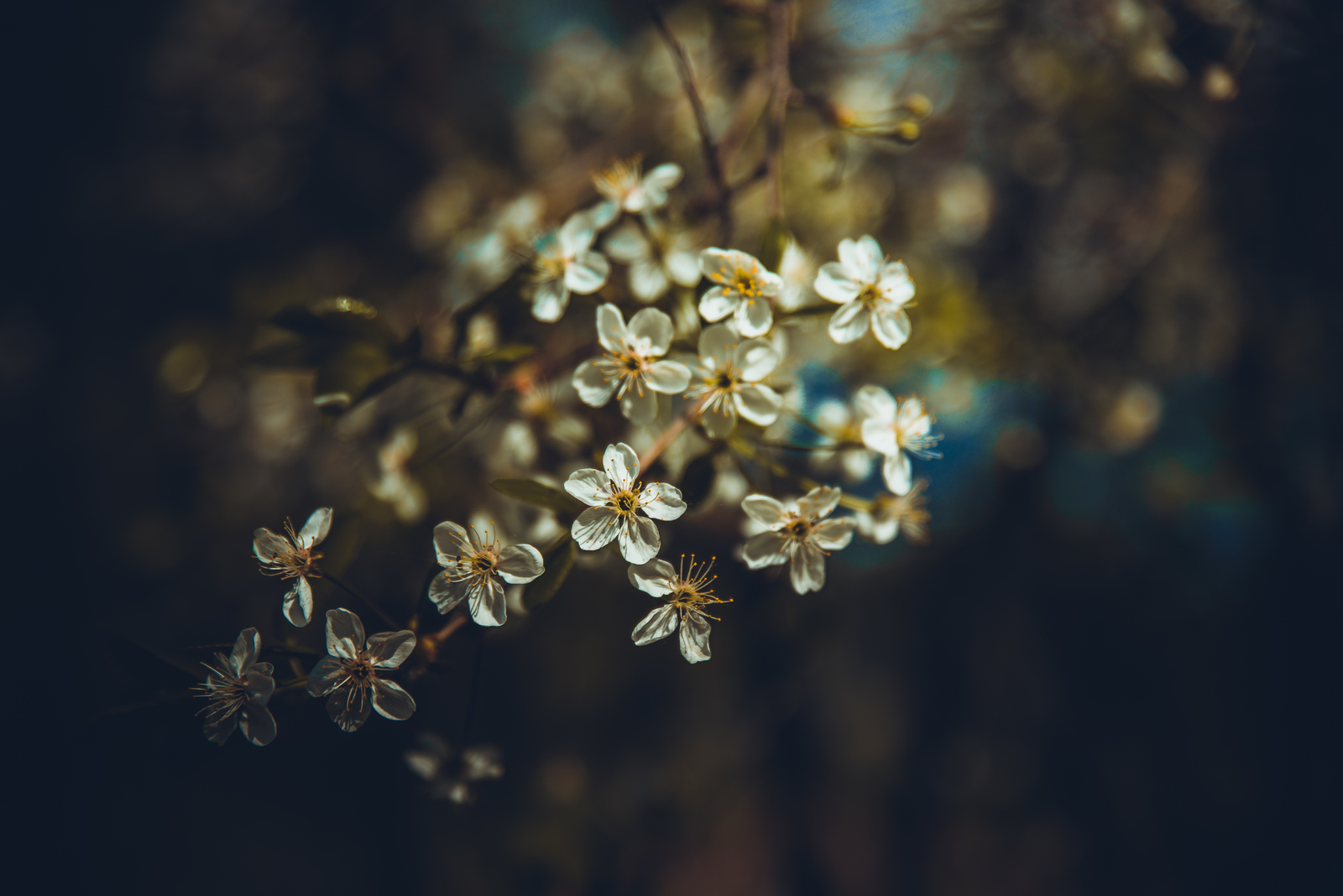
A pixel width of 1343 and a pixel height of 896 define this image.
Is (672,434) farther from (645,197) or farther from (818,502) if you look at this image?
(645,197)

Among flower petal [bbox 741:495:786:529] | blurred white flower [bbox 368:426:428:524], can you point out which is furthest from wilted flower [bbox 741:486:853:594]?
blurred white flower [bbox 368:426:428:524]

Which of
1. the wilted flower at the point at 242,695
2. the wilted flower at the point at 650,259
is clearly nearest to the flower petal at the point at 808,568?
the wilted flower at the point at 650,259

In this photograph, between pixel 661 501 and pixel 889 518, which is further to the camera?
pixel 889 518

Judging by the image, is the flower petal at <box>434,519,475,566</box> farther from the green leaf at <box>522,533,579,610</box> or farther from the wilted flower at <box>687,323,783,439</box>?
the wilted flower at <box>687,323,783,439</box>

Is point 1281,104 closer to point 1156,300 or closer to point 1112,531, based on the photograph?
point 1156,300

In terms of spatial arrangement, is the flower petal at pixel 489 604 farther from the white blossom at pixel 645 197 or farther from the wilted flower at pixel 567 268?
the white blossom at pixel 645 197

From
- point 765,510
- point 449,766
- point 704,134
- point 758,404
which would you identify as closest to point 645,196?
point 704,134
